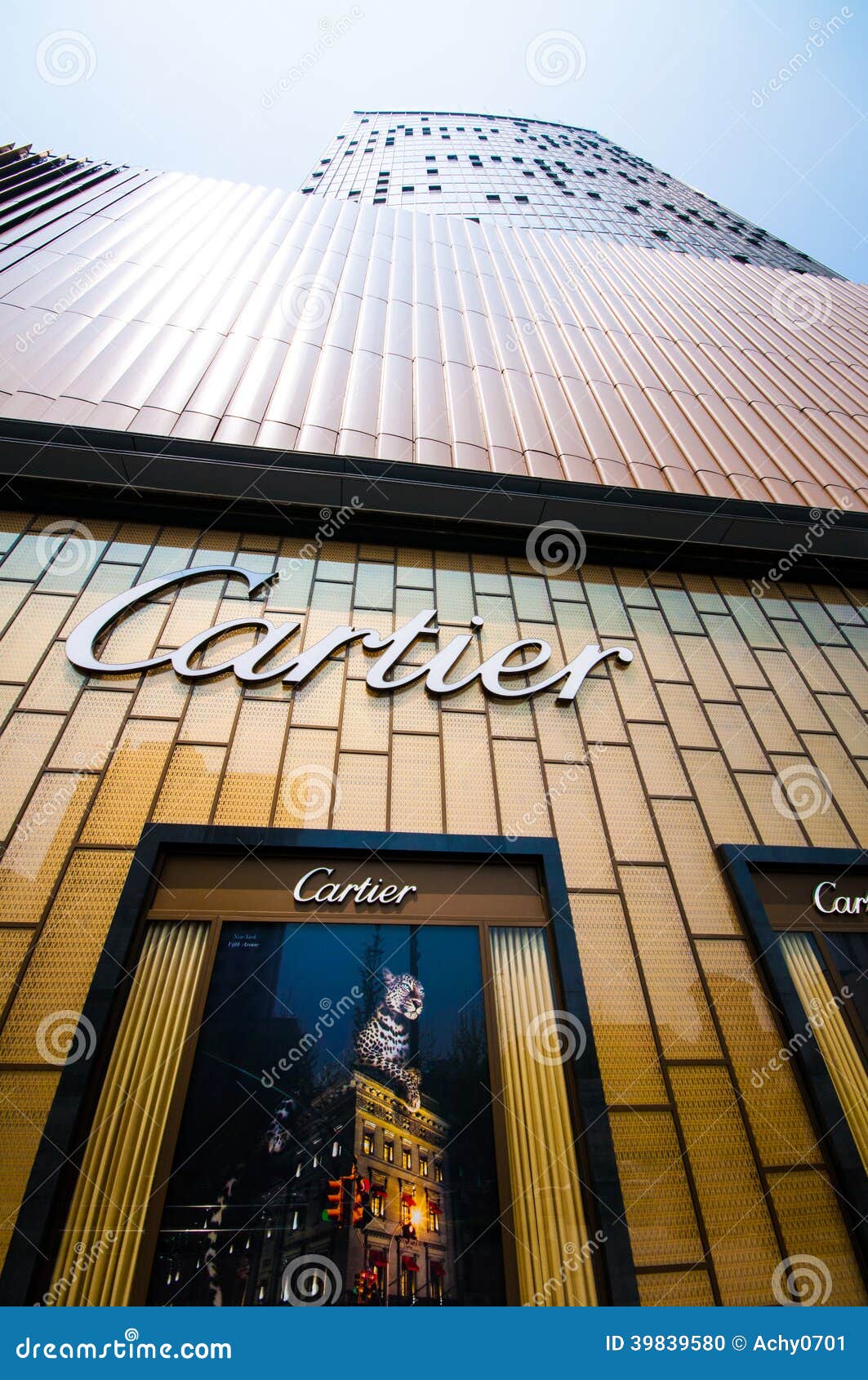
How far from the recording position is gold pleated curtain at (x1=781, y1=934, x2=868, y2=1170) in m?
5.20

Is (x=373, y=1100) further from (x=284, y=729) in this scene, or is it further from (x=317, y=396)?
(x=317, y=396)

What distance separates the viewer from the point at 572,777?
6.62 m

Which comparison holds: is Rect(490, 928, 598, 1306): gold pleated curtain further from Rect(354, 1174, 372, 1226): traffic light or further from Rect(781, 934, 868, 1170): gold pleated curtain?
Rect(781, 934, 868, 1170): gold pleated curtain

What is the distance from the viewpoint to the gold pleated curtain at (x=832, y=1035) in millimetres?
5203

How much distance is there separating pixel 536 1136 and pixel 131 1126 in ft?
9.18

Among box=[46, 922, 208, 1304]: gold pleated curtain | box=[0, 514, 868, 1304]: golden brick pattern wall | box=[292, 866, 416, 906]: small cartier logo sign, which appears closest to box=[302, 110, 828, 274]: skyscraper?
box=[0, 514, 868, 1304]: golden brick pattern wall

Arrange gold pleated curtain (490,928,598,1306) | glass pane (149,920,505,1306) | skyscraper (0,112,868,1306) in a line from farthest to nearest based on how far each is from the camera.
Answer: skyscraper (0,112,868,1306) < gold pleated curtain (490,928,598,1306) < glass pane (149,920,505,1306)

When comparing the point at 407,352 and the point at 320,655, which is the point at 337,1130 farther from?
the point at 407,352

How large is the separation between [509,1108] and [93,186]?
20751 mm

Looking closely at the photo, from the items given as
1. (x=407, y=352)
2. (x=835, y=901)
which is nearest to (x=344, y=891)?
(x=835, y=901)

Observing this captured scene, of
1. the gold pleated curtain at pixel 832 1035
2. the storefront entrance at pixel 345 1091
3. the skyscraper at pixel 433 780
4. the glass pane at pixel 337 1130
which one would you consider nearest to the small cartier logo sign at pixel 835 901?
the skyscraper at pixel 433 780

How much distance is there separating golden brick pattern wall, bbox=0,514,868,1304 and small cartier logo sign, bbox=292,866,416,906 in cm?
47

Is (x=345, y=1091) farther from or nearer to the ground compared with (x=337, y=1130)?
farther from the ground

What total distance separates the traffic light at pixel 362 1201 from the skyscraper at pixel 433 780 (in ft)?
0.23
